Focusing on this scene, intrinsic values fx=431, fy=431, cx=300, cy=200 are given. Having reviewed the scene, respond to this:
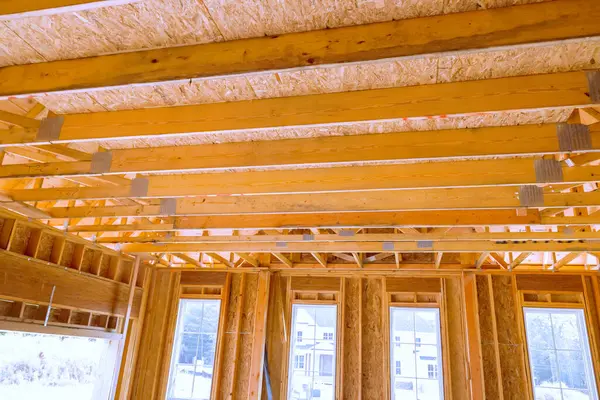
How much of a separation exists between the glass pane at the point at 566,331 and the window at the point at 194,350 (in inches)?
241

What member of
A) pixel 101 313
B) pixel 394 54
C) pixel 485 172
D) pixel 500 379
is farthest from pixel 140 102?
pixel 500 379

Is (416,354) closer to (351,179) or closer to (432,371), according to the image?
(432,371)

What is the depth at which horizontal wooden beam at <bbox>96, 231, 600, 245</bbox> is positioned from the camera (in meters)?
5.19

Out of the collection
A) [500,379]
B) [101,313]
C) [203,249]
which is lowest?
[500,379]

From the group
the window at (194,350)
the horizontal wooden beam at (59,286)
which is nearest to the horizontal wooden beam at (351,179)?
the horizontal wooden beam at (59,286)

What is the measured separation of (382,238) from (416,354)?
119 inches

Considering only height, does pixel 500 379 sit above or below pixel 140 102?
below

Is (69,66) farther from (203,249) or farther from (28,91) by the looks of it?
(203,249)

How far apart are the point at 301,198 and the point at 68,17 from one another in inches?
106

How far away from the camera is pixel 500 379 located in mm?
7121

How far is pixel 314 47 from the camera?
2.29 m

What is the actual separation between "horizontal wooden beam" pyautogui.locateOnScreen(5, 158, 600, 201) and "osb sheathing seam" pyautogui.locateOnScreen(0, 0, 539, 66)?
5.62ft

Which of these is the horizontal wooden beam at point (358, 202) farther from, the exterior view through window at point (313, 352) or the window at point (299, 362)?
the window at point (299, 362)

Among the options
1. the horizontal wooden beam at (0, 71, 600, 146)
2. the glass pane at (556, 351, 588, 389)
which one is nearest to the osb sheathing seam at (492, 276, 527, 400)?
the glass pane at (556, 351, 588, 389)
